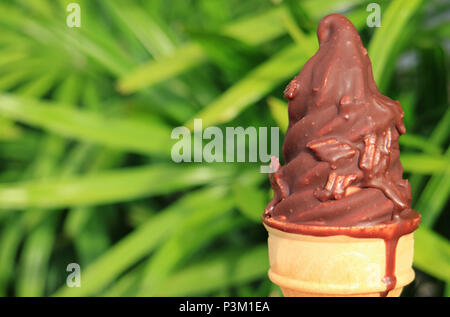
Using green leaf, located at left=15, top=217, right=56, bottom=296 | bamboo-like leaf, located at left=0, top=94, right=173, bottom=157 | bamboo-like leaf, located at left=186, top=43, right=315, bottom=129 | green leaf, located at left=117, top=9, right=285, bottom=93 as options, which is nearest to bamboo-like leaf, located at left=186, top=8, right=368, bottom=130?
bamboo-like leaf, located at left=186, top=43, right=315, bottom=129

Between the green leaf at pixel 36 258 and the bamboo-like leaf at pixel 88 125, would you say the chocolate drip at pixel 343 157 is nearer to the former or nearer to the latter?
the bamboo-like leaf at pixel 88 125

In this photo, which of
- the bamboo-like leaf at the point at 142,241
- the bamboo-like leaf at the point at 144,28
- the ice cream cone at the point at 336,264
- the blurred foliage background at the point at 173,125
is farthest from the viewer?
the bamboo-like leaf at the point at 144,28

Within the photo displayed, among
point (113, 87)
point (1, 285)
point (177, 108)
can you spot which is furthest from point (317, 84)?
point (1, 285)

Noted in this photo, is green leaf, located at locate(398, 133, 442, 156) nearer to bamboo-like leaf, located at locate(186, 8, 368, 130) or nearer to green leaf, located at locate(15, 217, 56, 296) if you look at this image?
bamboo-like leaf, located at locate(186, 8, 368, 130)

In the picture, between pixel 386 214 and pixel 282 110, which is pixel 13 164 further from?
pixel 386 214

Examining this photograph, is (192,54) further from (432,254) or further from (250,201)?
(432,254)

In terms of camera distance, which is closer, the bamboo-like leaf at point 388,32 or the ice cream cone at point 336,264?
the ice cream cone at point 336,264

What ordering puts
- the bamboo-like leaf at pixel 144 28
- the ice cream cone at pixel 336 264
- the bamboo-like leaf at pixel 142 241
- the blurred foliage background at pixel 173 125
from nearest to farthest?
the ice cream cone at pixel 336 264 < the blurred foliage background at pixel 173 125 < the bamboo-like leaf at pixel 142 241 < the bamboo-like leaf at pixel 144 28

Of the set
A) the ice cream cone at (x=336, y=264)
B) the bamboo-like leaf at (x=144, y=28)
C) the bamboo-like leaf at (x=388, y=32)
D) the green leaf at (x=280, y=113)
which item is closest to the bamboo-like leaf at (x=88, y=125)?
the bamboo-like leaf at (x=144, y=28)
